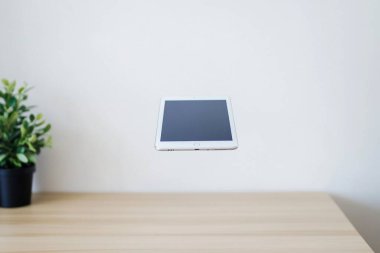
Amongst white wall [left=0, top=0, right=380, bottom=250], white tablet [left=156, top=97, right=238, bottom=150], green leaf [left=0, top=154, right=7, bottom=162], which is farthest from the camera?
white wall [left=0, top=0, right=380, bottom=250]

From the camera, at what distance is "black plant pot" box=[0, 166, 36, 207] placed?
1.87m

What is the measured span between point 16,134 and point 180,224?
70 cm

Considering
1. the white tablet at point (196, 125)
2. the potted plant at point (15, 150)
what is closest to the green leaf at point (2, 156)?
the potted plant at point (15, 150)

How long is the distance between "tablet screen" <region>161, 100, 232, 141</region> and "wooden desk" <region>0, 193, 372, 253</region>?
280mm

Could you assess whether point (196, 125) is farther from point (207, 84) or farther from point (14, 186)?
point (14, 186)

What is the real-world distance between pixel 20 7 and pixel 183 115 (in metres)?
0.80

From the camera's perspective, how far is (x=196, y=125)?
1731 mm

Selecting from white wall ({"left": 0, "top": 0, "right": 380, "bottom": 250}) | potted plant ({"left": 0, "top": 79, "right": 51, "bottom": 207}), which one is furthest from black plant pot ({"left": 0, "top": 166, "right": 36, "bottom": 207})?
white wall ({"left": 0, "top": 0, "right": 380, "bottom": 250})

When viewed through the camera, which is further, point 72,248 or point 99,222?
point 99,222

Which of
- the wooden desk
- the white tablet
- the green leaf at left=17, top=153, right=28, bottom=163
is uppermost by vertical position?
the white tablet

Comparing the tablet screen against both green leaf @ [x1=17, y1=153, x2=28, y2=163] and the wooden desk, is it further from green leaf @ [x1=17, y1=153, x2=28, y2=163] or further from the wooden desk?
green leaf @ [x1=17, y1=153, x2=28, y2=163]

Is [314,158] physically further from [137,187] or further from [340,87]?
[137,187]

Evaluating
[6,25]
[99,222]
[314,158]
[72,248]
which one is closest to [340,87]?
[314,158]

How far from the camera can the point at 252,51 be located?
2.03 m
